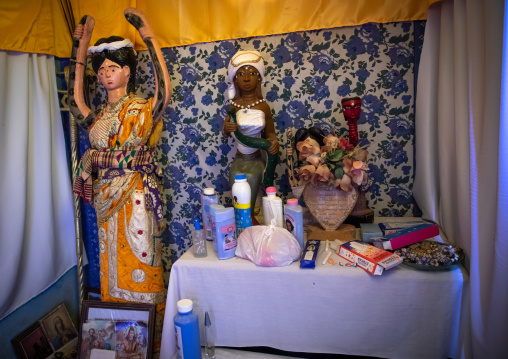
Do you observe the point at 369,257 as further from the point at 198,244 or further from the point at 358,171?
the point at 198,244

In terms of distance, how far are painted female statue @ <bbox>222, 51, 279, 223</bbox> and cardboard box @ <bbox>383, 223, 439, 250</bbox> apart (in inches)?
21.2

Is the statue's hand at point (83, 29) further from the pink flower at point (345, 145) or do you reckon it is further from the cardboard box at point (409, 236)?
the cardboard box at point (409, 236)

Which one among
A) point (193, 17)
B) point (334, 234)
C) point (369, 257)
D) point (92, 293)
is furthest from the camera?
point (92, 293)

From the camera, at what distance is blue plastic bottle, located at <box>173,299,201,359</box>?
1092 mm

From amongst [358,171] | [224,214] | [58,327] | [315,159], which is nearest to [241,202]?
[224,214]

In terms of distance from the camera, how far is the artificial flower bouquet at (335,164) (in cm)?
122

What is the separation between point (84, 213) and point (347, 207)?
159 centimetres

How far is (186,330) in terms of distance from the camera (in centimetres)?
109

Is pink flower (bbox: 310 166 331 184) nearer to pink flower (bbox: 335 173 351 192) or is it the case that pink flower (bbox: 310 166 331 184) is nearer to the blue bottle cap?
pink flower (bbox: 335 173 351 192)

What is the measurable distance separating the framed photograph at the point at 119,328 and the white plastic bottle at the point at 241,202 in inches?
21.5

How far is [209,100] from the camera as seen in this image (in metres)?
1.78

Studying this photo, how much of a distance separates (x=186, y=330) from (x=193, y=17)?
1.51 m

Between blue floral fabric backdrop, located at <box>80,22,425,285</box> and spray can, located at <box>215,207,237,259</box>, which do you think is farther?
blue floral fabric backdrop, located at <box>80,22,425,285</box>

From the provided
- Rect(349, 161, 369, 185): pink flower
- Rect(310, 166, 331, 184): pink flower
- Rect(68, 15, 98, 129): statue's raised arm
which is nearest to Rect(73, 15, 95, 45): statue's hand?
Rect(68, 15, 98, 129): statue's raised arm
